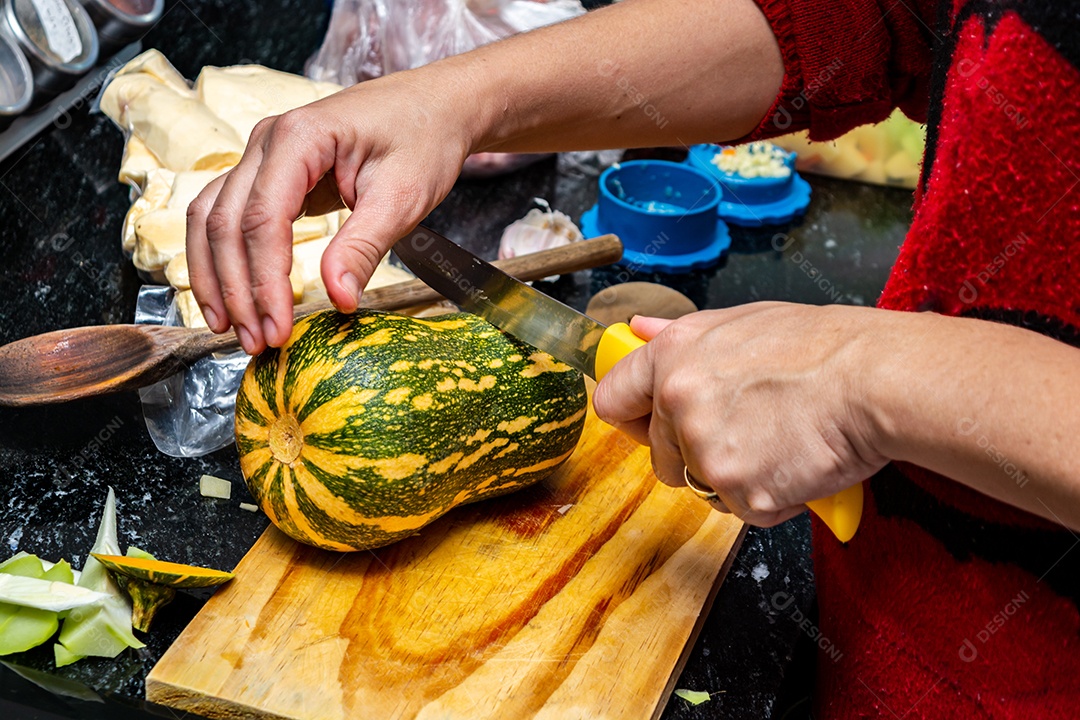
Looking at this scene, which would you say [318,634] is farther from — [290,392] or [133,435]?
[133,435]

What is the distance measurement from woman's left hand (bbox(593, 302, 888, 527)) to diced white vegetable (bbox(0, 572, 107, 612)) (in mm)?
752

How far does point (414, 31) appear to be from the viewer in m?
2.37

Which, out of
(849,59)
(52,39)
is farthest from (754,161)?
(52,39)

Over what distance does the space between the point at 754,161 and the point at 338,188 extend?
4.75ft

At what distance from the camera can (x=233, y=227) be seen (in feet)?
3.74

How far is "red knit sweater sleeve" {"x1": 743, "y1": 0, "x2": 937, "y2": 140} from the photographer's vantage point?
50.8 inches

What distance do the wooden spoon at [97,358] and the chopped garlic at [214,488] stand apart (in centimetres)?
18

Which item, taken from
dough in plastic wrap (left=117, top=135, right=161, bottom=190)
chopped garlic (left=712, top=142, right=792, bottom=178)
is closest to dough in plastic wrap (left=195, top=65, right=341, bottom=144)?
dough in plastic wrap (left=117, top=135, right=161, bottom=190)

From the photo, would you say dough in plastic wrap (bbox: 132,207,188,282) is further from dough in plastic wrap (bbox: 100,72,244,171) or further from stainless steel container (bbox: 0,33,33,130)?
stainless steel container (bbox: 0,33,33,130)

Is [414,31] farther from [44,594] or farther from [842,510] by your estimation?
[842,510]

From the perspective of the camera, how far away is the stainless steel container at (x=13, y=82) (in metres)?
1.80

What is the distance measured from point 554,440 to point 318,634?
436mm

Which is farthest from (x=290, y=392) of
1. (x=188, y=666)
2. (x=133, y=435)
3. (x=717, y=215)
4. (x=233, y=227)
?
(x=717, y=215)

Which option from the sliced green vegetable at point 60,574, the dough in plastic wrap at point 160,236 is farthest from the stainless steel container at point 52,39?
the sliced green vegetable at point 60,574
